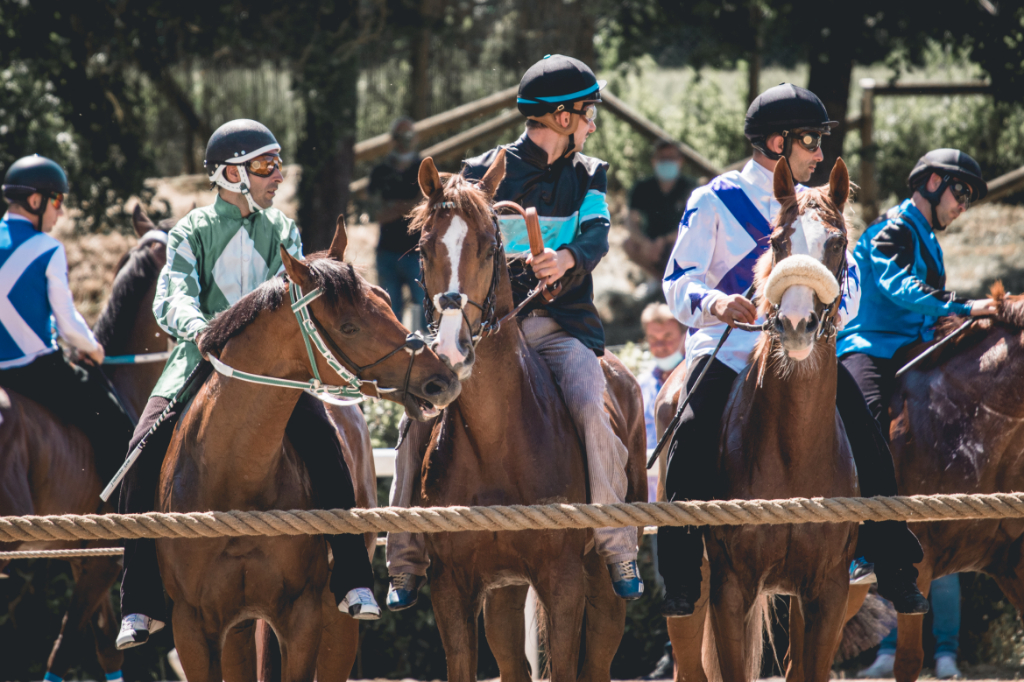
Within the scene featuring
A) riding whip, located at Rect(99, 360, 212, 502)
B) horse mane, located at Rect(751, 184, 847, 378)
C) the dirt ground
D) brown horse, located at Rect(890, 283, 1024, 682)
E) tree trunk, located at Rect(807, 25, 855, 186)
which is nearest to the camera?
horse mane, located at Rect(751, 184, 847, 378)

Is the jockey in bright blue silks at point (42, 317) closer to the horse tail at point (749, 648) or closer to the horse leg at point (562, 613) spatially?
the horse leg at point (562, 613)

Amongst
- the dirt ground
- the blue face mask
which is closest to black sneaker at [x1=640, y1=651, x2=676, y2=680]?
the dirt ground

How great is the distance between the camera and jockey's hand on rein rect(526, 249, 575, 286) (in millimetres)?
4254

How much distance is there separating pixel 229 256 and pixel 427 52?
934cm

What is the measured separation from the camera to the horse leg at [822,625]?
4215mm

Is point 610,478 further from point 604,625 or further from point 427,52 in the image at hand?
point 427,52

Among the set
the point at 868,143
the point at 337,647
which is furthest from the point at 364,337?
the point at 868,143

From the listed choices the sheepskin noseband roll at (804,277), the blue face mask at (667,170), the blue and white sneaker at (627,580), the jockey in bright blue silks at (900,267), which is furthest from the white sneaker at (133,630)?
the blue face mask at (667,170)

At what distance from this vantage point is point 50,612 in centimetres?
769

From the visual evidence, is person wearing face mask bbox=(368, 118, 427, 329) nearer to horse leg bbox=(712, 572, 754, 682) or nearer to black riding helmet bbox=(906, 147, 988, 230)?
black riding helmet bbox=(906, 147, 988, 230)

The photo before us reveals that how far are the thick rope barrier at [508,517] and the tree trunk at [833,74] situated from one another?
6908 mm

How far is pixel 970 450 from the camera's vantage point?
5.77 meters

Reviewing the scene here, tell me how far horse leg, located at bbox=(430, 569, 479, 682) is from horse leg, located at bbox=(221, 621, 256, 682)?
940mm

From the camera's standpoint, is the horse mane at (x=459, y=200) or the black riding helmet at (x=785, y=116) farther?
the black riding helmet at (x=785, y=116)
